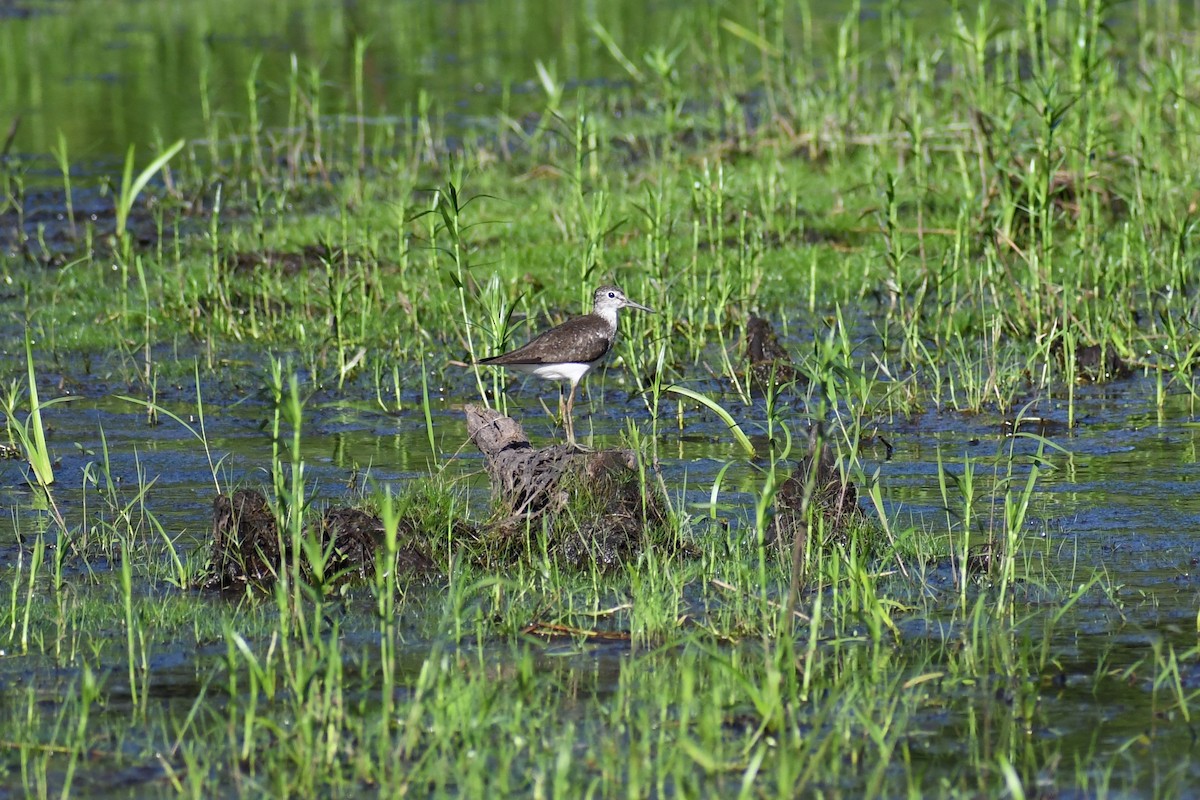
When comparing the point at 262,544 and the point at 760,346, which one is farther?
the point at 760,346

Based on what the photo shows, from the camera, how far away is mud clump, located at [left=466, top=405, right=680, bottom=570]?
22.5ft

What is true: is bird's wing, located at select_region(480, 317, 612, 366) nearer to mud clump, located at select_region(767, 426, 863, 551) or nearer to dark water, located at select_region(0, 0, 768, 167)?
mud clump, located at select_region(767, 426, 863, 551)

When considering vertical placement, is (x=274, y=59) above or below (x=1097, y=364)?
above

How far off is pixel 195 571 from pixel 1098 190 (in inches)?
294

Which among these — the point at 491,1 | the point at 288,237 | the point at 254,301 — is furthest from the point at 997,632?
the point at 491,1

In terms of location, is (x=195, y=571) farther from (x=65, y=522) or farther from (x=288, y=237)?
(x=288, y=237)

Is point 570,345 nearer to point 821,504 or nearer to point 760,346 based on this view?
point 760,346

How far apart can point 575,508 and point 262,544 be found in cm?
123

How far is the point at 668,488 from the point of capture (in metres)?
7.93

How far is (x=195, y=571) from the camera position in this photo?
6750 millimetres

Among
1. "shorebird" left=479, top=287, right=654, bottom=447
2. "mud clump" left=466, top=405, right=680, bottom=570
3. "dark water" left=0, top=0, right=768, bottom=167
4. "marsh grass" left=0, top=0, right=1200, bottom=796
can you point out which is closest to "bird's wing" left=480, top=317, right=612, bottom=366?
"shorebird" left=479, top=287, right=654, bottom=447

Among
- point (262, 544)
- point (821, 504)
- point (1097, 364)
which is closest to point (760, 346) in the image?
point (1097, 364)

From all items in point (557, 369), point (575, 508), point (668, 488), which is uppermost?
point (557, 369)

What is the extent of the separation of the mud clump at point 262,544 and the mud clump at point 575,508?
0.46 m
